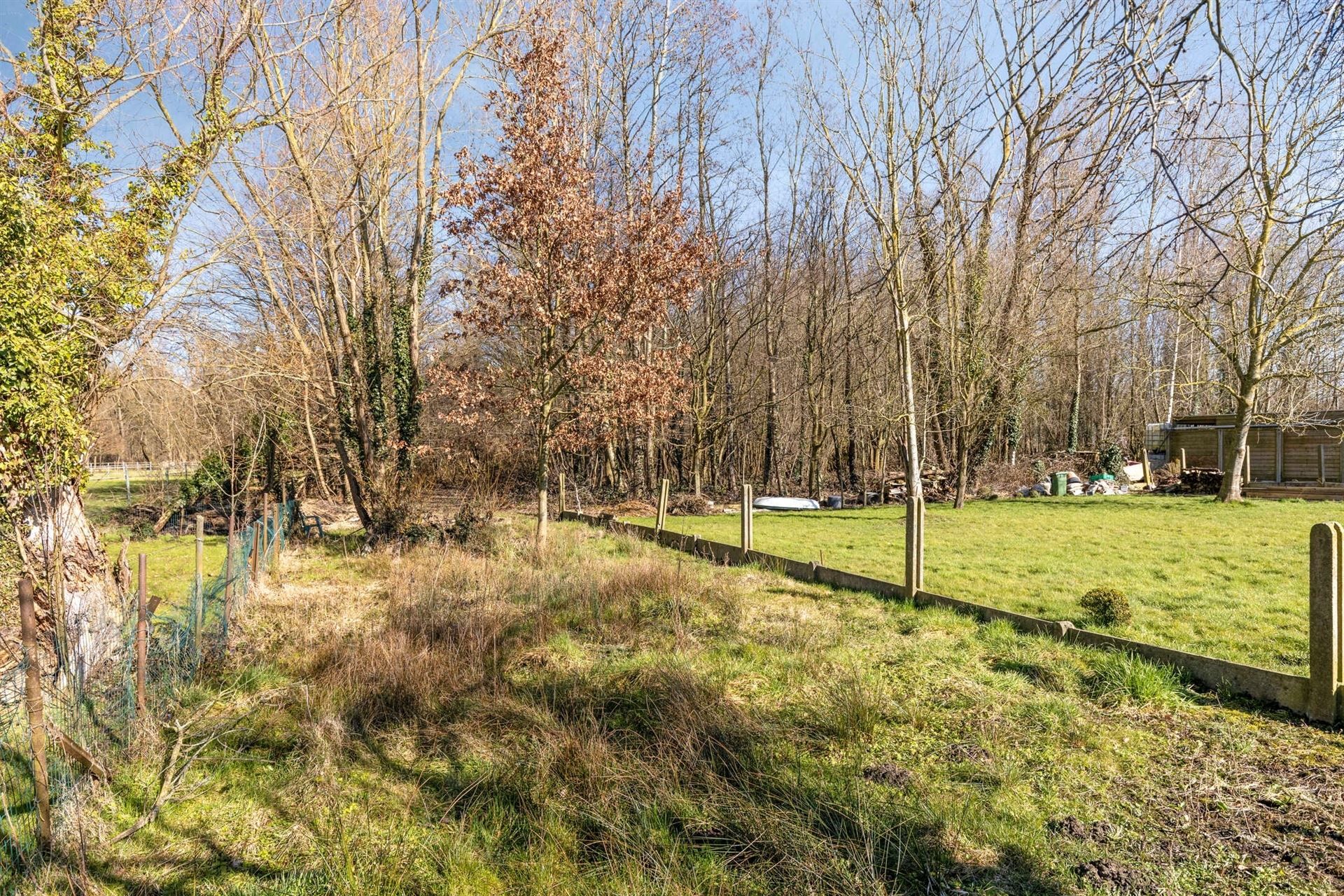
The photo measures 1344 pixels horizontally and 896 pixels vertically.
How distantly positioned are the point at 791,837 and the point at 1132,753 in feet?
7.37

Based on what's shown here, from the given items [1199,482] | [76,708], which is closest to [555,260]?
[76,708]

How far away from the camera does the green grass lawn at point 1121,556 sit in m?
6.07

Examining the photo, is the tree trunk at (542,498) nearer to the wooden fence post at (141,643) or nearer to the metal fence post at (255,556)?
the metal fence post at (255,556)

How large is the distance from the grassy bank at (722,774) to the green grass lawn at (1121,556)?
1605 mm

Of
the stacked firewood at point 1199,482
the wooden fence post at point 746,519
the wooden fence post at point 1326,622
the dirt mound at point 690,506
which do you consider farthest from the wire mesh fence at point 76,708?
the stacked firewood at point 1199,482

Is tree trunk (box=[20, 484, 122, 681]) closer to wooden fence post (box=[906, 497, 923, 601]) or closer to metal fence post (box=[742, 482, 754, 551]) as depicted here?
metal fence post (box=[742, 482, 754, 551])

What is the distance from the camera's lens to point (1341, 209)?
241cm

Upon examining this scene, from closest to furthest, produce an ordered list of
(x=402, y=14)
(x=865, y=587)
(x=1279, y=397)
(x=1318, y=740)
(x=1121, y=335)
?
(x=1318, y=740) < (x=865, y=587) < (x=402, y=14) < (x=1279, y=397) < (x=1121, y=335)

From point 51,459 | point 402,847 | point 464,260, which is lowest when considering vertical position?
point 402,847

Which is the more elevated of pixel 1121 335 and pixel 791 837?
pixel 1121 335

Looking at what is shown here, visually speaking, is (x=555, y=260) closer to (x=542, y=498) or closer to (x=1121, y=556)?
(x=542, y=498)

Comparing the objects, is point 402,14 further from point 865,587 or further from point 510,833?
point 510,833

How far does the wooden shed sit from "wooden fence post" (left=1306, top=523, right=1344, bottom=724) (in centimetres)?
1543

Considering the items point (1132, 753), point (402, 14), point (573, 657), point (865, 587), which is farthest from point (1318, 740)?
point (402, 14)
